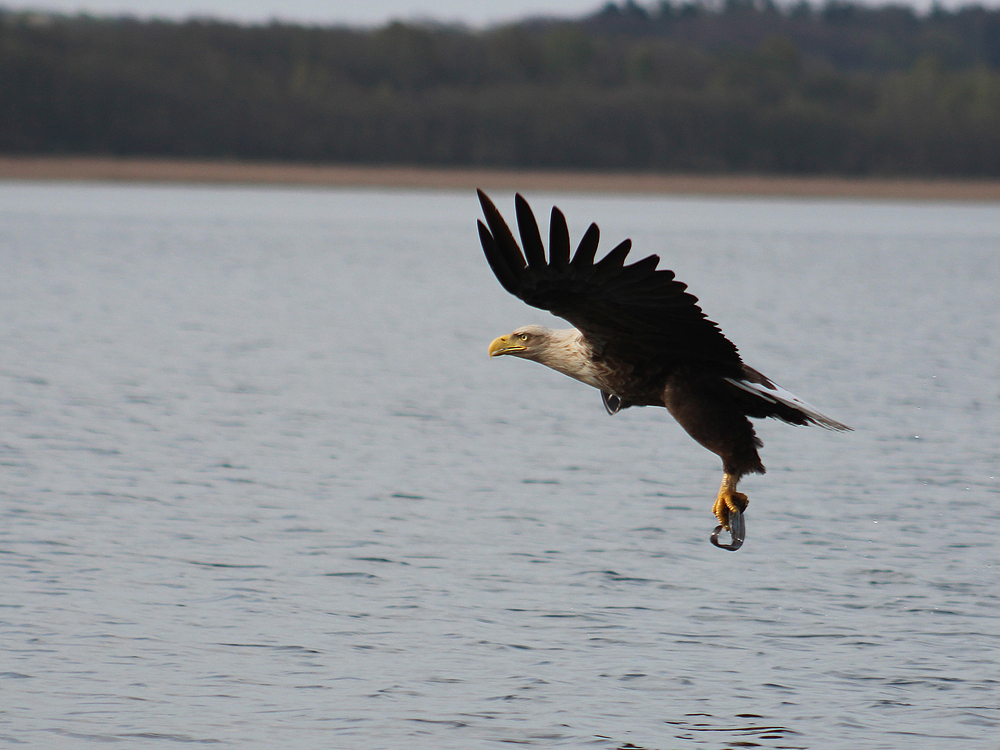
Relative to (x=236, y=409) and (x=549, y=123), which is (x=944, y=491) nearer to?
(x=236, y=409)

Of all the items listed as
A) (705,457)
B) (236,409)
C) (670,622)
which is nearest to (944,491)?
(705,457)

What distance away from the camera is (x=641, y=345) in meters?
7.10

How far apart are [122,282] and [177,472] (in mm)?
22368

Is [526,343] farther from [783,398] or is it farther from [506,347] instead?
[783,398]

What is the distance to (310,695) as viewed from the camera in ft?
24.1

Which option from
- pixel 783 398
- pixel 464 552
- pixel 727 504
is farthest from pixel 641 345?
pixel 464 552

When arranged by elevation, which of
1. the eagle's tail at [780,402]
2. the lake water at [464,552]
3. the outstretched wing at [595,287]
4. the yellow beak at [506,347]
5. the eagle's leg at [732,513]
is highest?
the outstretched wing at [595,287]

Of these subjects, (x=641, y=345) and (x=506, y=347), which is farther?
(x=506, y=347)

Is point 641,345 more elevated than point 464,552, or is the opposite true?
point 641,345

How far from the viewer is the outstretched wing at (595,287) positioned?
6465 mm

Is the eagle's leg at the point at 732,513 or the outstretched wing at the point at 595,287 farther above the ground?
the outstretched wing at the point at 595,287

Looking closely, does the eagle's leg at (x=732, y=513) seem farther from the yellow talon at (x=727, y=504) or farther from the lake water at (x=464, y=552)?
the lake water at (x=464, y=552)

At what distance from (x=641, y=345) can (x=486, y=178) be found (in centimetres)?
8291

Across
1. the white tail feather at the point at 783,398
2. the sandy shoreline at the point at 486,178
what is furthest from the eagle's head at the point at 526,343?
the sandy shoreline at the point at 486,178
